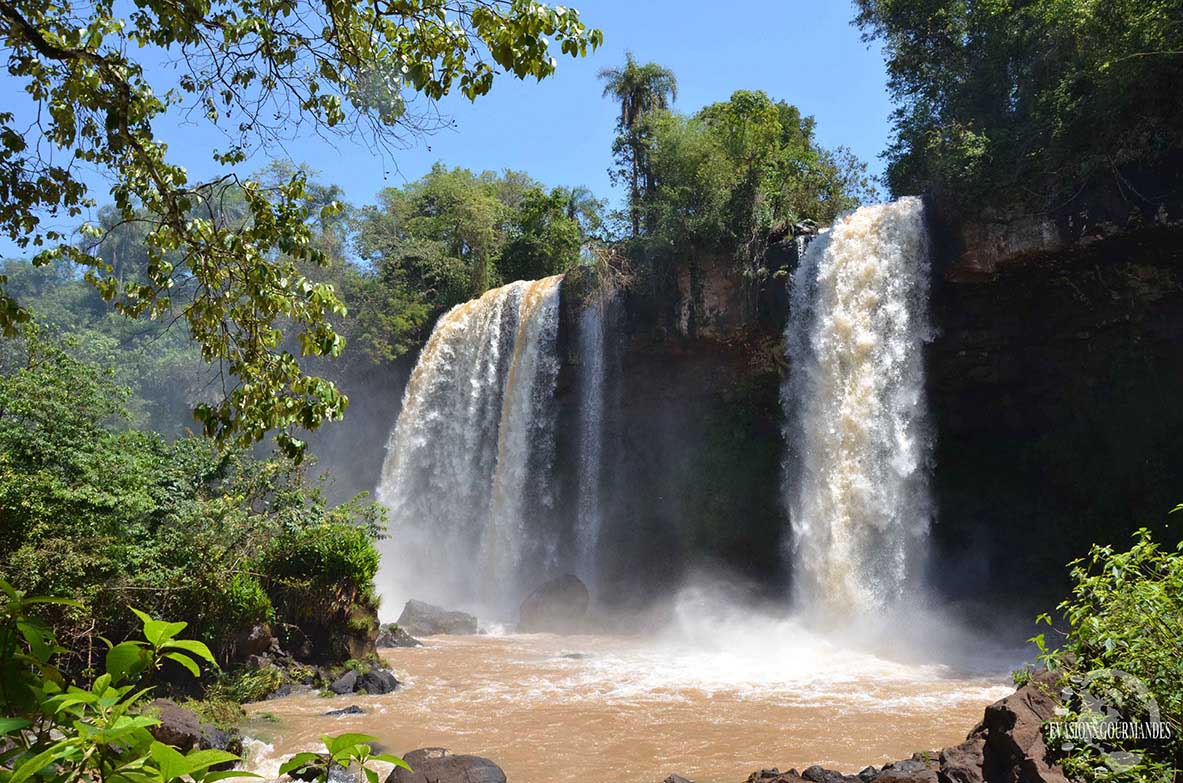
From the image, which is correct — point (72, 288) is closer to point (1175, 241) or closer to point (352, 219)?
point (352, 219)

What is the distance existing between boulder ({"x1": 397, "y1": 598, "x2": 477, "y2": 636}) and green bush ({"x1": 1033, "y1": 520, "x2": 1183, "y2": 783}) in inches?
604

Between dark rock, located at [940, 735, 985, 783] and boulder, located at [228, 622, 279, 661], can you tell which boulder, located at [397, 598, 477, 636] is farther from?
dark rock, located at [940, 735, 985, 783]

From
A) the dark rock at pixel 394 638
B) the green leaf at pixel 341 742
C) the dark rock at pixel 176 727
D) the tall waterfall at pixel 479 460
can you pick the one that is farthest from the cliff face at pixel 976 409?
the green leaf at pixel 341 742

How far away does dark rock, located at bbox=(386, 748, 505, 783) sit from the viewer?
7.41 meters

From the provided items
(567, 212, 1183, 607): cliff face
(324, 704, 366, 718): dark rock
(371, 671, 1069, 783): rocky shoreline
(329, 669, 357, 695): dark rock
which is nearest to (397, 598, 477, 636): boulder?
(567, 212, 1183, 607): cliff face

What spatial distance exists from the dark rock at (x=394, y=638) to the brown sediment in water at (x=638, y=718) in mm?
1321

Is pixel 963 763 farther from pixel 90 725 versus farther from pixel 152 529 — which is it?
pixel 152 529

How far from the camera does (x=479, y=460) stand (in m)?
23.2

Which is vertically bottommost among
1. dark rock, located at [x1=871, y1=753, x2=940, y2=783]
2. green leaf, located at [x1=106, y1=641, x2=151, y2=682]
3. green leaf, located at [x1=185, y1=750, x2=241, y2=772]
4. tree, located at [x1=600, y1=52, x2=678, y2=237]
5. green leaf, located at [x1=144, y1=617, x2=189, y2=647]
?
dark rock, located at [x1=871, y1=753, x2=940, y2=783]

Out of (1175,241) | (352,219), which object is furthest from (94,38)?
(352,219)

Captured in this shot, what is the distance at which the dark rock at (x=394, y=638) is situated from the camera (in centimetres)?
1635

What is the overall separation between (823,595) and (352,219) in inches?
1119

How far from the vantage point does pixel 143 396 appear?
46.5m

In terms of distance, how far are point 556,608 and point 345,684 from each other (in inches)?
315
